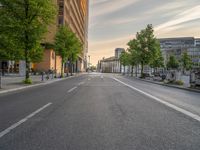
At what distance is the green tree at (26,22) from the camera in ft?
68.8

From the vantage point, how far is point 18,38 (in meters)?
21.7

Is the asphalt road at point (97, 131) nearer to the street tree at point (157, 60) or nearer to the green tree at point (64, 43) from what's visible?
the green tree at point (64, 43)

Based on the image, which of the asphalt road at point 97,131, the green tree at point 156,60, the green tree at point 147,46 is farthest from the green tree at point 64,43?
the asphalt road at point 97,131

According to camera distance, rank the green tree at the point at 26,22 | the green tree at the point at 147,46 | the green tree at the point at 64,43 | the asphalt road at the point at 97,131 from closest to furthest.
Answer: the asphalt road at the point at 97,131 → the green tree at the point at 26,22 → the green tree at the point at 64,43 → the green tree at the point at 147,46

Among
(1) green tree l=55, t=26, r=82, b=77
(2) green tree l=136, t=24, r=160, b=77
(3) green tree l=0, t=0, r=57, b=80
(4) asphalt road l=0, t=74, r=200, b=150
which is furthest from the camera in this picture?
(2) green tree l=136, t=24, r=160, b=77

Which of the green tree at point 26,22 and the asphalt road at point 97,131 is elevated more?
the green tree at point 26,22

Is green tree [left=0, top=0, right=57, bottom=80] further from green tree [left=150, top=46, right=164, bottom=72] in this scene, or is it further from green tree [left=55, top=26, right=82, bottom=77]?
green tree [left=150, top=46, right=164, bottom=72]

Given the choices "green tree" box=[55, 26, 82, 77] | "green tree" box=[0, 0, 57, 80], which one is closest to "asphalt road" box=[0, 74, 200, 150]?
"green tree" box=[0, 0, 57, 80]

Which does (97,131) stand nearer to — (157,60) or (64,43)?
(64,43)

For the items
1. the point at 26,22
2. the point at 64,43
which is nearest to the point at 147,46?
the point at 64,43

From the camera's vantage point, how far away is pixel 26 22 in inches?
844

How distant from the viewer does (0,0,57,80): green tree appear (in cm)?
2098

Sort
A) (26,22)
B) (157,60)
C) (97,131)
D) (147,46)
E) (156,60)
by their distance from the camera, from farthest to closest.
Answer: (157,60) < (156,60) < (147,46) < (26,22) < (97,131)

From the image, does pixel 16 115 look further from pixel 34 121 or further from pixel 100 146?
pixel 100 146
